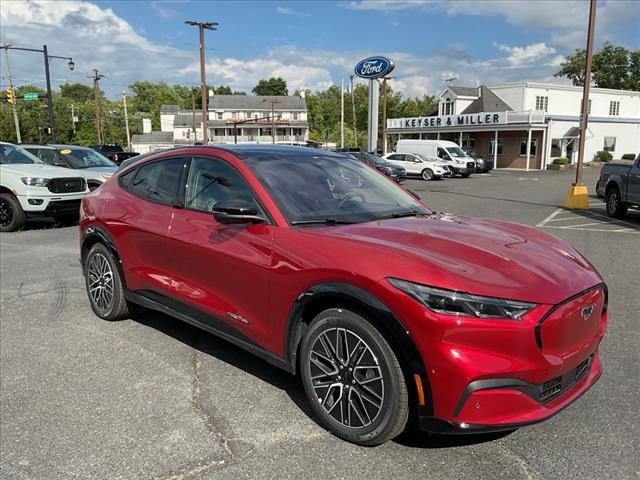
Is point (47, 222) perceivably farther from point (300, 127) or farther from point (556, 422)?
point (300, 127)

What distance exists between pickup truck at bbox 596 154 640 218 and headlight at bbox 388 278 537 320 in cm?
1124

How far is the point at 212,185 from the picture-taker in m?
3.93

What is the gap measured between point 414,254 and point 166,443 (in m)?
1.76

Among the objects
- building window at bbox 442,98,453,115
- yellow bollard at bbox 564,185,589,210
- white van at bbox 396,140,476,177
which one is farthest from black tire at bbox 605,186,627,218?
building window at bbox 442,98,453,115

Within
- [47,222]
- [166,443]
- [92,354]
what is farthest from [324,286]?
[47,222]

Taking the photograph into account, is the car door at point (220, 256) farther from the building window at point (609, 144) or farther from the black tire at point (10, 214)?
the building window at point (609, 144)

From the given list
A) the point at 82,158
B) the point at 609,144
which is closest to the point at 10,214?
the point at 82,158

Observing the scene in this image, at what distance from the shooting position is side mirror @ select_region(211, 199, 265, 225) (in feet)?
10.8

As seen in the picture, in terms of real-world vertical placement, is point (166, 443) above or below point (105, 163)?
below

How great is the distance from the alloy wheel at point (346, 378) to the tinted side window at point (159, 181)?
1.90 meters

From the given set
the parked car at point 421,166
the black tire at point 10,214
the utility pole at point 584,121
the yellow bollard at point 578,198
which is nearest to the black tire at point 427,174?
the parked car at point 421,166

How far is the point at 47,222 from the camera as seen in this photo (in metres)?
12.3

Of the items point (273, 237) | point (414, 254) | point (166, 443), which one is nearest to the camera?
point (414, 254)

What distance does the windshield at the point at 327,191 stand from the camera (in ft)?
11.4
